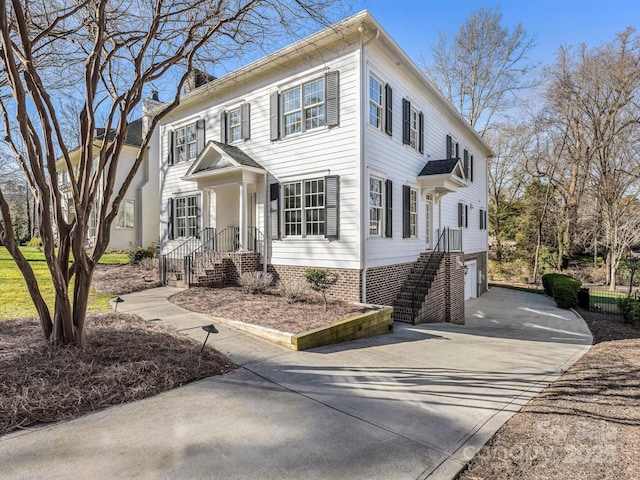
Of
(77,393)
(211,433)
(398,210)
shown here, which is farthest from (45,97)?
(398,210)

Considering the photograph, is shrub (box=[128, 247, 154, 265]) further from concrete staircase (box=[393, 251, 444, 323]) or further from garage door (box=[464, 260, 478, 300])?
garage door (box=[464, 260, 478, 300])

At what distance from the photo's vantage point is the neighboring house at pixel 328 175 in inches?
384

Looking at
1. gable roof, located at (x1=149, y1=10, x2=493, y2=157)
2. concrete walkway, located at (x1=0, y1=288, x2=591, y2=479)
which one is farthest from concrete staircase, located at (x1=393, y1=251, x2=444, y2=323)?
gable roof, located at (x1=149, y1=10, x2=493, y2=157)

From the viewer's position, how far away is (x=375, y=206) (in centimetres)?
1038

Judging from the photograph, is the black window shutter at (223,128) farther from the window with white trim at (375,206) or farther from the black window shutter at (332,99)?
the window with white trim at (375,206)

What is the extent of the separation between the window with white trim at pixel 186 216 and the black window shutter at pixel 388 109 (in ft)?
25.5

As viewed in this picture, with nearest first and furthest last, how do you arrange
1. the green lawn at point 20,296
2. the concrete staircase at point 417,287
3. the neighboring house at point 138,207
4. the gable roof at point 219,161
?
the green lawn at point 20,296, the concrete staircase at point 417,287, the gable roof at point 219,161, the neighboring house at point 138,207

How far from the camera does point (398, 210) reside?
11.5 metres

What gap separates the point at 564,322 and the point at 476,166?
10.7 m

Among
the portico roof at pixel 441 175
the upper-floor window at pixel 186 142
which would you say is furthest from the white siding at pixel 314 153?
the portico roof at pixel 441 175

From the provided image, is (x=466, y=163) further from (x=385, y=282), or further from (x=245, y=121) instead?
(x=245, y=121)

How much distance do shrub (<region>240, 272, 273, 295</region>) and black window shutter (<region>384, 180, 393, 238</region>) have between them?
12.5 feet

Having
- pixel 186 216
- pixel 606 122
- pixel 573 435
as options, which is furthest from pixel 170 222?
pixel 606 122

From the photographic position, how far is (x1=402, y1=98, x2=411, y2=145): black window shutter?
464 inches
